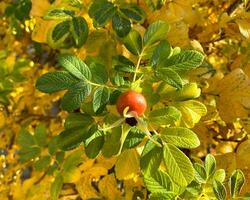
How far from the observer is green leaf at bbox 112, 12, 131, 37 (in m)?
1.22

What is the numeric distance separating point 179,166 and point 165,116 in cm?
11

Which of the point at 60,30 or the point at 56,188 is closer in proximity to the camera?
the point at 60,30

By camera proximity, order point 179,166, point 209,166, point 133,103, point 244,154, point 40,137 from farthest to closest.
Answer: point 40,137 < point 244,154 < point 209,166 < point 179,166 < point 133,103

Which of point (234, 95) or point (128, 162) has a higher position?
point (234, 95)

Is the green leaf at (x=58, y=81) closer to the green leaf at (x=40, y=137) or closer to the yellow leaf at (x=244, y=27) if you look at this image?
the yellow leaf at (x=244, y=27)

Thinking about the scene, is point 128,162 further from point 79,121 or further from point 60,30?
point 60,30

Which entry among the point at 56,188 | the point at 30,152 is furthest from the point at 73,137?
the point at 30,152

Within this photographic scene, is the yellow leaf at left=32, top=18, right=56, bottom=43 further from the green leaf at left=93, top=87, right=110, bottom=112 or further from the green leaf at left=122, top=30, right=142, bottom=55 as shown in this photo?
the green leaf at left=93, top=87, right=110, bottom=112

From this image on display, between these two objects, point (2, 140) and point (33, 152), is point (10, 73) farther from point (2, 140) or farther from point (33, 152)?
point (2, 140)

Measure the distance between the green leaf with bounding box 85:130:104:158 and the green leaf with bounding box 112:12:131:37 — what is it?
0.25 metres

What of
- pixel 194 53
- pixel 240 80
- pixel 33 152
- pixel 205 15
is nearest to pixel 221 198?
pixel 194 53

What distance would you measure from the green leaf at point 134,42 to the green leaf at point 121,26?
0.01 meters

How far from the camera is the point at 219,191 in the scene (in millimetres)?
1063

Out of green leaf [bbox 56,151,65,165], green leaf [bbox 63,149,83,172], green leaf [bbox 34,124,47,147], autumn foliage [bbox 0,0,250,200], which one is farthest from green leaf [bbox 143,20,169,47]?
green leaf [bbox 34,124,47,147]
